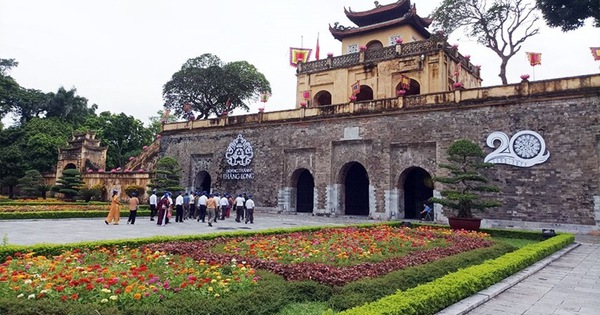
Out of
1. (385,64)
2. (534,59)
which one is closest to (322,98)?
(385,64)

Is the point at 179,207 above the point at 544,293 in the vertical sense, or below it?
above

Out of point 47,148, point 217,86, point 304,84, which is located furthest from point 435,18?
point 47,148

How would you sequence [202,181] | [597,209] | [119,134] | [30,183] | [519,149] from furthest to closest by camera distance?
[119,134], [30,183], [202,181], [519,149], [597,209]

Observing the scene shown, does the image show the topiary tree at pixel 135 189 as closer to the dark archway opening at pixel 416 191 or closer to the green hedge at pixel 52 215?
the green hedge at pixel 52 215

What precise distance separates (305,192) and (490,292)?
65.2 ft

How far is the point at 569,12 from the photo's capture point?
21.1m

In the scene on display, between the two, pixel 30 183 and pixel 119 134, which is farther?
Result: pixel 119 134

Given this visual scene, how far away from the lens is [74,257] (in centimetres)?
704

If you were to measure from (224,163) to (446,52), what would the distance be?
50.5ft

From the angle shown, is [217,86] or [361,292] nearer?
[361,292]

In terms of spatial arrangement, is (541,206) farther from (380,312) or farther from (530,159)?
(380,312)

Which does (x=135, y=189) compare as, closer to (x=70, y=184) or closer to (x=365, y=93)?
(x=70, y=184)

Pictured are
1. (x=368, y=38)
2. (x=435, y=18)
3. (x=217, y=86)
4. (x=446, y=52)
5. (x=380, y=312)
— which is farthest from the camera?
(x=217, y=86)

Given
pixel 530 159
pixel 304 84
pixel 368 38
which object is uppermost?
pixel 368 38
